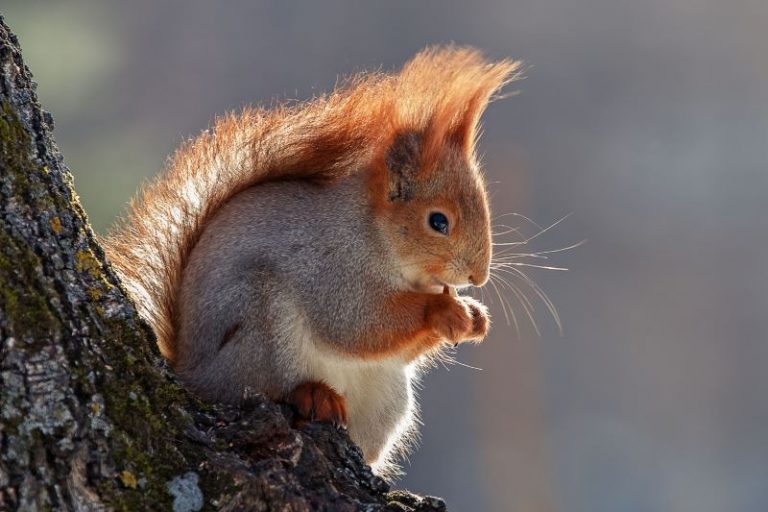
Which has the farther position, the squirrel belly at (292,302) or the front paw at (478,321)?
the front paw at (478,321)

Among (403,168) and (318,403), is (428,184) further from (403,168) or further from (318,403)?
(318,403)

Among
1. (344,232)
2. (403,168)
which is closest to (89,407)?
(344,232)

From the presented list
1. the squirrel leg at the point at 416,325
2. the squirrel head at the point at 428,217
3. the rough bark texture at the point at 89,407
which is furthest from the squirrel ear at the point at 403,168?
the rough bark texture at the point at 89,407

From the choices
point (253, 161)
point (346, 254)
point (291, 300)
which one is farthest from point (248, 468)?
point (253, 161)

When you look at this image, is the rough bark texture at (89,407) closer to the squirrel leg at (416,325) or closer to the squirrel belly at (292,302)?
the squirrel belly at (292,302)

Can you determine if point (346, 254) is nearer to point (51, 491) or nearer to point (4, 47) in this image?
point (4, 47)

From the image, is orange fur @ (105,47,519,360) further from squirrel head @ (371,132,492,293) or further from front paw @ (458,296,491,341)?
front paw @ (458,296,491,341)
